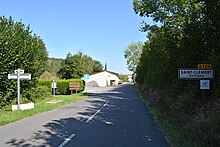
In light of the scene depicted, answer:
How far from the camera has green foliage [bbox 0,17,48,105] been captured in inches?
699

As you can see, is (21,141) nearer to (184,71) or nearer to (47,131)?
(47,131)

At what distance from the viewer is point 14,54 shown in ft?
60.8

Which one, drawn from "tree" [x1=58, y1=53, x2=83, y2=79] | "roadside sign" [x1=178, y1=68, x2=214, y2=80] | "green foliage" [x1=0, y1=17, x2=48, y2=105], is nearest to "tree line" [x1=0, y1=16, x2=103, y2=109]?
"green foliage" [x1=0, y1=17, x2=48, y2=105]

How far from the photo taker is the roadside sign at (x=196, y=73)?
11312 mm

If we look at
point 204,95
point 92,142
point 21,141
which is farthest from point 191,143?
point 21,141

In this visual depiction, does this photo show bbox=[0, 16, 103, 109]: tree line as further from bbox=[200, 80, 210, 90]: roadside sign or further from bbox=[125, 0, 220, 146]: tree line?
bbox=[200, 80, 210, 90]: roadside sign

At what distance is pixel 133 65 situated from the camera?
90.2m

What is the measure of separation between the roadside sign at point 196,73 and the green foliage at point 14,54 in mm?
10863

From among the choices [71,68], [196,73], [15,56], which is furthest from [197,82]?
[71,68]

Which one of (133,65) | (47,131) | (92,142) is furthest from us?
(133,65)

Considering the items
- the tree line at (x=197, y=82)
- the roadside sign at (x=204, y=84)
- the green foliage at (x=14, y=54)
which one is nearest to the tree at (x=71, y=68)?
the green foliage at (x=14, y=54)

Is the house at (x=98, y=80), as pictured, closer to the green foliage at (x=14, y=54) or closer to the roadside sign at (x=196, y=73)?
the green foliage at (x=14, y=54)

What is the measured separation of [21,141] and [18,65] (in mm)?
11972

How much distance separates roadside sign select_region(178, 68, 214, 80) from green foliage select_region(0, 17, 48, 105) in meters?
10.9
